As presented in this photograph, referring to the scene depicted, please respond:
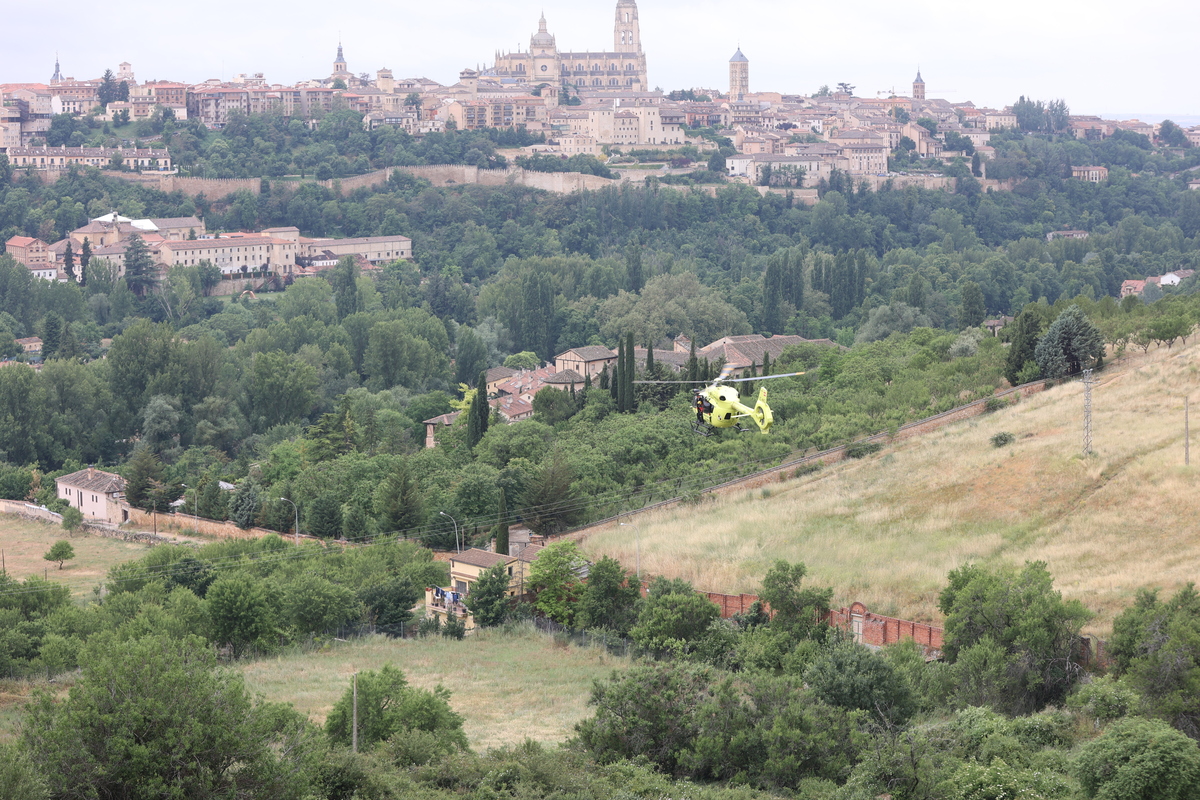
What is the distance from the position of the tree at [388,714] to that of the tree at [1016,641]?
6944mm

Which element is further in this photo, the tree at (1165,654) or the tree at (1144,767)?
the tree at (1165,654)

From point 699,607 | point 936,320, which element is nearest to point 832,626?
point 699,607

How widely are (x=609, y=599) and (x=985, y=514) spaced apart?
23.1ft

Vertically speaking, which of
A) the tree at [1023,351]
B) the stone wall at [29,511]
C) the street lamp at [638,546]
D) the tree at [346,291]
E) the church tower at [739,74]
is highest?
the church tower at [739,74]

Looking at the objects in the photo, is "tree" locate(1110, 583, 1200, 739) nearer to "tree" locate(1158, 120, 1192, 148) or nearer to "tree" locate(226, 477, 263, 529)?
"tree" locate(226, 477, 263, 529)

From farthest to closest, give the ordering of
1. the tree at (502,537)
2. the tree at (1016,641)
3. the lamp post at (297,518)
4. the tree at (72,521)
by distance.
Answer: the tree at (72,521) → the lamp post at (297,518) → the tree at (502,537) → the tree at (1016,641)

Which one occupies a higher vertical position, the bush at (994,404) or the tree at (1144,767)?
the bush at (994,404)

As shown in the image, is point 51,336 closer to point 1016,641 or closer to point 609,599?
point 609,599

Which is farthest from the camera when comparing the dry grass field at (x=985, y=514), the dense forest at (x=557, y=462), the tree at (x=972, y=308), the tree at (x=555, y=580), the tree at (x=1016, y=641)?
the tree at (x=972, y=308)

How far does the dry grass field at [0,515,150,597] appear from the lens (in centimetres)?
3300

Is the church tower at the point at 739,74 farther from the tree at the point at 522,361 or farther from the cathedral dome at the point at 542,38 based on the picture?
the tree at the point at 522,361

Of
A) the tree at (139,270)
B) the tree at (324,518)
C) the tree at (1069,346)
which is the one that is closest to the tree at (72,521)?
the tree at (324,518)

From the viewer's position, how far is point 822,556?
24.5 m

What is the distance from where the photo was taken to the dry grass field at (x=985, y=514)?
2206cm
